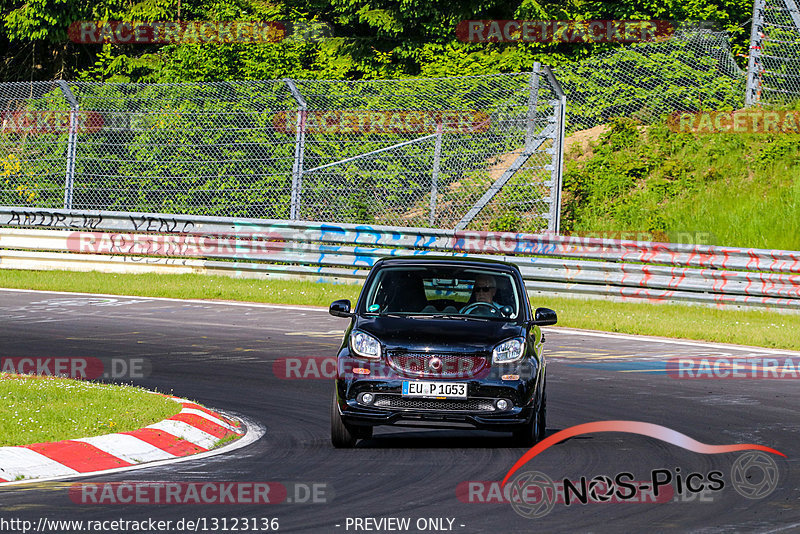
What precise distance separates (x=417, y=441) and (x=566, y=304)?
1087 cm

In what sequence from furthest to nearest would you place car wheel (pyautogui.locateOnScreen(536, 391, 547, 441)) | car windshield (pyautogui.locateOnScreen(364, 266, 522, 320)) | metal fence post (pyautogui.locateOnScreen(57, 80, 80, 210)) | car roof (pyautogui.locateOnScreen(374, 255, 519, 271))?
metal fence post (pyautogui.locateOnScreen(57, 80, 80, 210)) < car roof (pyautogui.locateOnScreen(374, 255, 519, 271)) < car windshield (pyautogui.locateOnScreen(364, 266, 522, 320)) < car wheel (pyautogui.locateOnScreen(536, 391, 547, 441))

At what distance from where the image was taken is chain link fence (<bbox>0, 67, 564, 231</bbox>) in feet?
74.4

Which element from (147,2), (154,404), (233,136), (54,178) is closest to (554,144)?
(233,136)

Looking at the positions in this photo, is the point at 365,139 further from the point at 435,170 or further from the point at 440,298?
the point at 440,298

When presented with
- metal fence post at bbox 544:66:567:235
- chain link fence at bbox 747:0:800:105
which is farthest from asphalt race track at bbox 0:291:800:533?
chain link fence at bbox 747:0:800:105

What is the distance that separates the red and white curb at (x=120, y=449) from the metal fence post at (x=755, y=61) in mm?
18175

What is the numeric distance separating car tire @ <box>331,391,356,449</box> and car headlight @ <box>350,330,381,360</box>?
0.42 meters

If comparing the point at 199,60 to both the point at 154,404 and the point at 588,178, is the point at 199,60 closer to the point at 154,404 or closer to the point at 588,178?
the point at 588,178

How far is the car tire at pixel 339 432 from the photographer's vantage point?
381 inches

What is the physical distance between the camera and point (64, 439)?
9.13 metres

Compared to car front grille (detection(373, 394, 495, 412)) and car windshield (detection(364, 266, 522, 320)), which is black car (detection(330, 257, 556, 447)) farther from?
car windshield (detection(364, 266, 522, 320))

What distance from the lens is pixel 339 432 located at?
970 cm

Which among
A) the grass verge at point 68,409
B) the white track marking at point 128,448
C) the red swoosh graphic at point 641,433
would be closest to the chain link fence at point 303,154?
the red swoosh graphic at point 641,433

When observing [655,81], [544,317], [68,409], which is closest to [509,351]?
[544,317]
